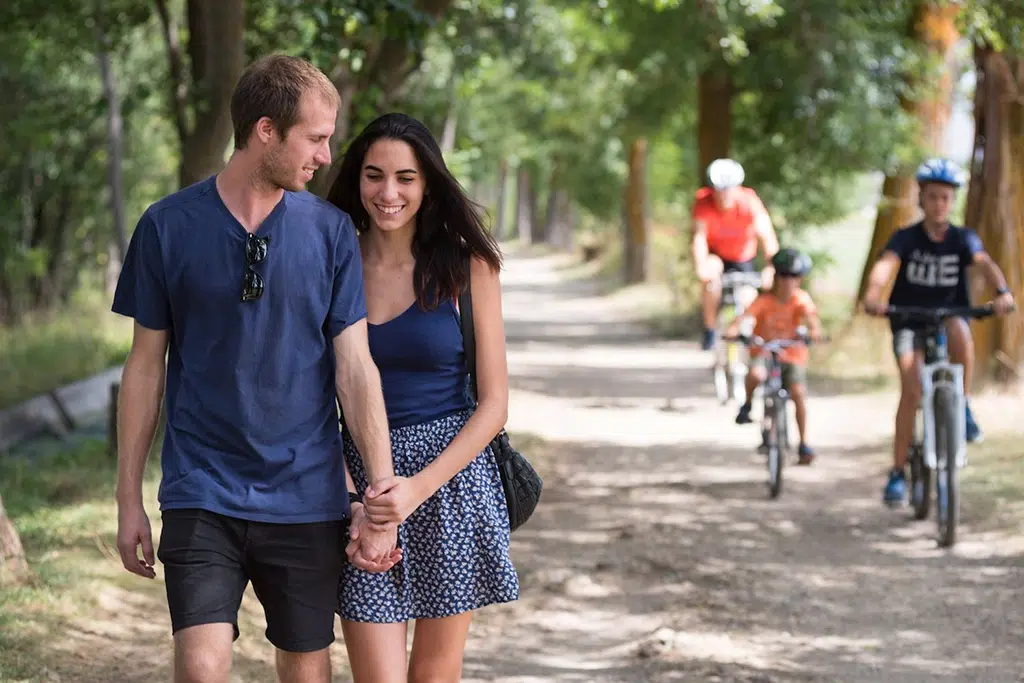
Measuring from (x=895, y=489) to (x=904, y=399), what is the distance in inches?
22.9

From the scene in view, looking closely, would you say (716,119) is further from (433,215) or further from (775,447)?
(433,215)

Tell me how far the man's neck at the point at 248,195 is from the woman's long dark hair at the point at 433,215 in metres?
0.43

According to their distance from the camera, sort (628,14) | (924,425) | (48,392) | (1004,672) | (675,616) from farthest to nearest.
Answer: (628,14) → (48,392) → (924,425) → (675,616) → (1004,672)

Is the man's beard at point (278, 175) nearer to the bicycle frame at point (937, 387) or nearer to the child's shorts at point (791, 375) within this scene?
the bicycle frame at point (937, 387)

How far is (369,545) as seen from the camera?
12.3ft

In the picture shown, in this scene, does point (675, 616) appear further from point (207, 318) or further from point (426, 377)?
point (207, 318)

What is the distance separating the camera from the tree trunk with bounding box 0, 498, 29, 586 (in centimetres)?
652

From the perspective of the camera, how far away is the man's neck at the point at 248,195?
364cm

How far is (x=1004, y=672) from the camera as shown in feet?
20.5

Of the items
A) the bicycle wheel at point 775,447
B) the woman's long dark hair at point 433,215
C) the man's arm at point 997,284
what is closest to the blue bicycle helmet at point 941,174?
the man's arm at point 997,284

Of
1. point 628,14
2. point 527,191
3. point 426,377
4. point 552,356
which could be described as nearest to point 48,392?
point 552,356

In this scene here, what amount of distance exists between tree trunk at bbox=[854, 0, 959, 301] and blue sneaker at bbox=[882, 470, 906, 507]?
9.81m

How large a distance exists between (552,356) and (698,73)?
4.25m

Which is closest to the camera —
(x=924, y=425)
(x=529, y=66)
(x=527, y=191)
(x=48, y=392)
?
(x=924, y=425)
